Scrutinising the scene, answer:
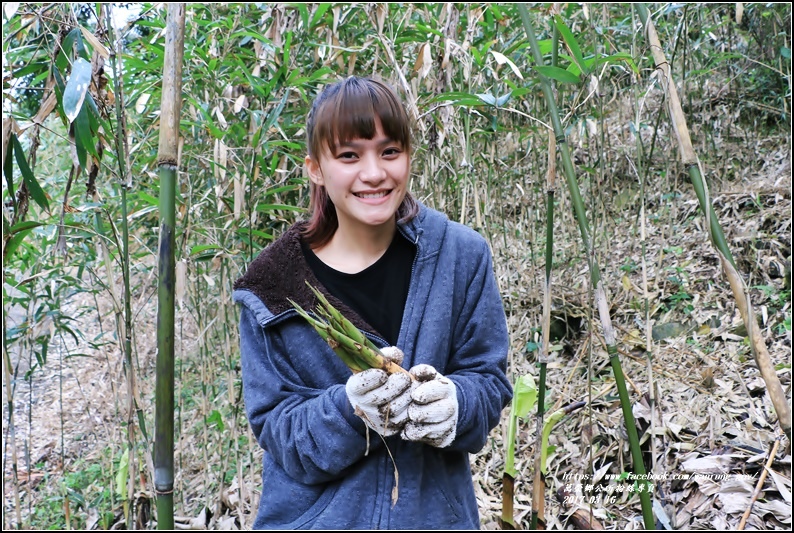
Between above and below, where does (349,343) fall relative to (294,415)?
above

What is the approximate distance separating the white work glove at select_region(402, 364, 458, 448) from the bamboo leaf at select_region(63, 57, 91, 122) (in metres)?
0.66

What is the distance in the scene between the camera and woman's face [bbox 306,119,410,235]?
1.02 metres

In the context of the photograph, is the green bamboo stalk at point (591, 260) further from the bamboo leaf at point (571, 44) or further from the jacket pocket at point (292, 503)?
the jacket pocket at point (292, 503)

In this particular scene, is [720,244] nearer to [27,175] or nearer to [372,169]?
[372,169]

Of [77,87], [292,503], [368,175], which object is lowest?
[292,503]

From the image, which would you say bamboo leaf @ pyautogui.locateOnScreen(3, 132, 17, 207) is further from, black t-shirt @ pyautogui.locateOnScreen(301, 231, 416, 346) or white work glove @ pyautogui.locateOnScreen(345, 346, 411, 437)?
white work glove @ pyautogui.locateOnScreen(345, 346, 411, 437)

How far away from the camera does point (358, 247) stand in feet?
3.79

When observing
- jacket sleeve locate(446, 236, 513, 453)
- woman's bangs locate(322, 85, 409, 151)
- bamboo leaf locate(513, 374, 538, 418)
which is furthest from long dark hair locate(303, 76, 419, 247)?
bamboo leaf locate(513, 374, 538, 418)

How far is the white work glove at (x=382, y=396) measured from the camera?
85 cm

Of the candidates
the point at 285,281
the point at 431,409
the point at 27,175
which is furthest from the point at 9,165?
the point at 431,409

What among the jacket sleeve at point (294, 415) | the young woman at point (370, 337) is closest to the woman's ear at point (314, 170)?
the young woman at point (370, 337)

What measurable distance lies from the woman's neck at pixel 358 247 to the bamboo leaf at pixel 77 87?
1.57 feet

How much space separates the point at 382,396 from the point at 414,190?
160 centimetres

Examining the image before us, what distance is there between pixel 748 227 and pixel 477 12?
187 centimetres
